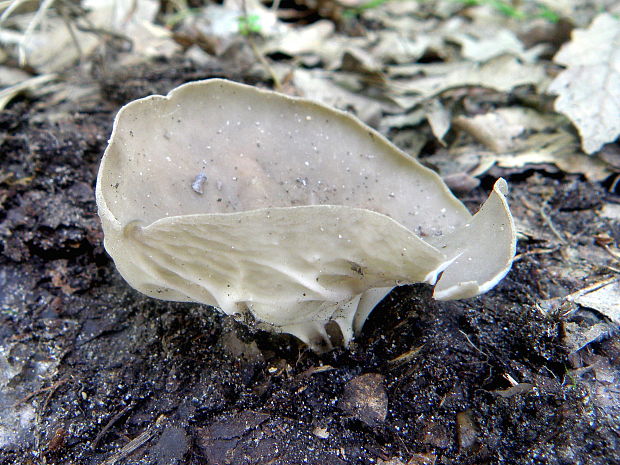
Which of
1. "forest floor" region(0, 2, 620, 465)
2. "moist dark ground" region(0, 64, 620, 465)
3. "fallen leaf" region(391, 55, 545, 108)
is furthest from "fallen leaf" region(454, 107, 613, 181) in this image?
"moist dark ground" region(0, 64, 620, 465)

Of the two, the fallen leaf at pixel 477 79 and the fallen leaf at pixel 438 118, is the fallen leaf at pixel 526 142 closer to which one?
the fallen leaf at pixel 438 118

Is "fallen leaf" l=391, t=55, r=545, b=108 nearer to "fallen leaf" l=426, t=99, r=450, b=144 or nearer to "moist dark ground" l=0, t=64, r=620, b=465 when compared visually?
"fallen leaf" l=426, t=99, r=450, b=144

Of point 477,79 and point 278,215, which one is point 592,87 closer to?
point 477,79

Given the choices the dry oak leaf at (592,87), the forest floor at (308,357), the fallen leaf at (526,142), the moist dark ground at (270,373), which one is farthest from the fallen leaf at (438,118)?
the moist dark ground at (270,373)

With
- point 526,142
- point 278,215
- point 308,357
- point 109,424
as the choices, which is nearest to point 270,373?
point 308,357

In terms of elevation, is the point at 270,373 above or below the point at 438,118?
below

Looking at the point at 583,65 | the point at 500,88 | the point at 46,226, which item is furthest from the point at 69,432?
the point at 583,65
